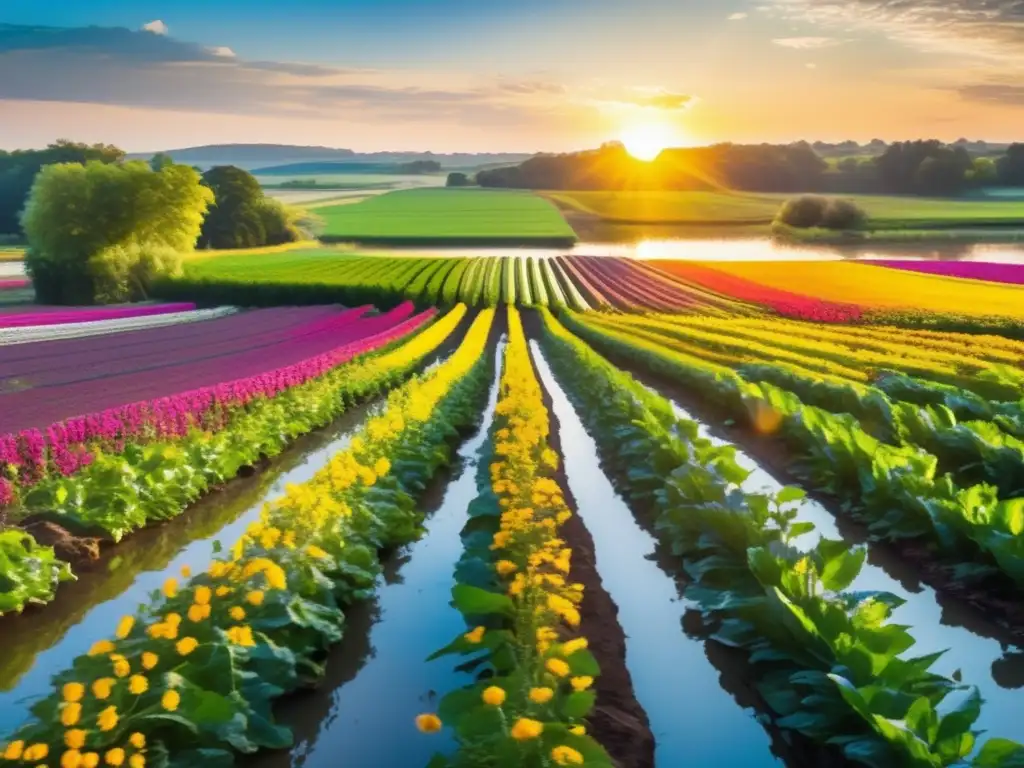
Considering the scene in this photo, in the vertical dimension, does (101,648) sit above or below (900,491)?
above

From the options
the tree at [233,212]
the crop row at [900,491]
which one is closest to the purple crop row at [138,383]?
the crop row at [900,491]

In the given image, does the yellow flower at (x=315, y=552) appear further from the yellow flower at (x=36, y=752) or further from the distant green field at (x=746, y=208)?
the distant green field at (x=746, y=208)

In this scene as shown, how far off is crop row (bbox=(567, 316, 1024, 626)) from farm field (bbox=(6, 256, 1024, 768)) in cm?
4

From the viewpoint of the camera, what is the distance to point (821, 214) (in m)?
87.8

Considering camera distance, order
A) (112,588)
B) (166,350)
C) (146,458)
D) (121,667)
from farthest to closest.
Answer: (166,350)
(146,458)
(112,588)
(121,667)

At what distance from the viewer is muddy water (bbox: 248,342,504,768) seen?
18.7ft

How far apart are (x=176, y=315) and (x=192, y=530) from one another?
3445 centimetres

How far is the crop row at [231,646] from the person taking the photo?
4562 mm

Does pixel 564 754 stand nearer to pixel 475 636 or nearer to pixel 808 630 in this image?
pixel 475 636

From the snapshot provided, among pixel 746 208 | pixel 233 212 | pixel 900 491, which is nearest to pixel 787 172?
pixel 746 208

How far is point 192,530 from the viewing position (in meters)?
10.3

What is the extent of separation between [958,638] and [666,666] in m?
2.48

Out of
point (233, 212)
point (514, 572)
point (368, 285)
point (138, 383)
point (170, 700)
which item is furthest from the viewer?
point (233, 212)

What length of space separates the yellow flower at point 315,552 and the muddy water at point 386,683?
729 millimetres
